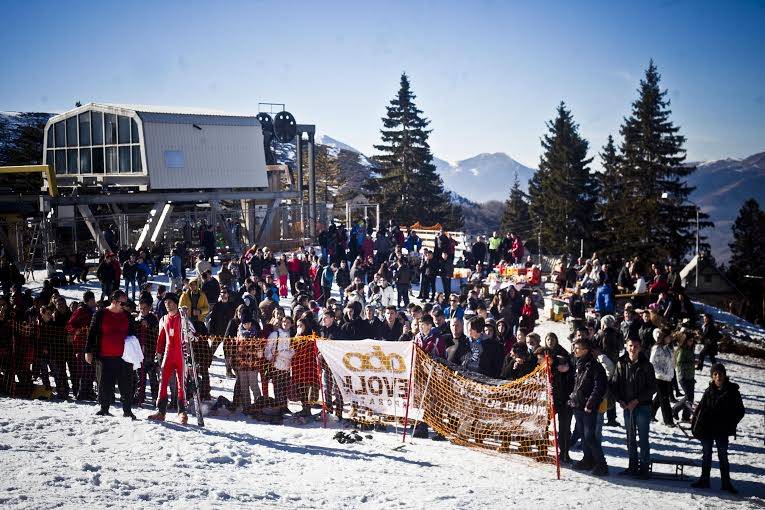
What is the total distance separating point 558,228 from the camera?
66.0 meters

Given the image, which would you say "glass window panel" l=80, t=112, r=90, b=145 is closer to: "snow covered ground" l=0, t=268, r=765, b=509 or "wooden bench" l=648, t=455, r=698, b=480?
"snow covered ground" l=0, t=268, r=765, b=509

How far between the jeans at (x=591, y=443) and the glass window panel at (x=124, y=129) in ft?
101

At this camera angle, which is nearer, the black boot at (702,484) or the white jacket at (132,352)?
the black boot at (702,484)

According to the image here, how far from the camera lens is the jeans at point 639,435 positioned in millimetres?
9188

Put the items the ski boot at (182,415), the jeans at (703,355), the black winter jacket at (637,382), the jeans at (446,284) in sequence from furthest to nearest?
the jeans at (446,284) → the jeans at (703,355) → the ski boot at (182,415) → the black winter jacket at (637,382)

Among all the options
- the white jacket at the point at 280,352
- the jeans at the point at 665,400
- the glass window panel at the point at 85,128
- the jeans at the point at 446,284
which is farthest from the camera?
the glass window panel at the point at 85,128

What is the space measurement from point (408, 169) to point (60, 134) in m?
35.1

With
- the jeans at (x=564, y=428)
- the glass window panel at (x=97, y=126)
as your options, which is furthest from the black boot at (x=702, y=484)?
the glass window panel at (x=97, y=126)

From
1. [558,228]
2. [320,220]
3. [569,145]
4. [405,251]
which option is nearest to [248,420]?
[405,251]

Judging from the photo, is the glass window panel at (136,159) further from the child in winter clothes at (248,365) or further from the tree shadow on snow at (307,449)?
the tree shadow on snow at (307,449)

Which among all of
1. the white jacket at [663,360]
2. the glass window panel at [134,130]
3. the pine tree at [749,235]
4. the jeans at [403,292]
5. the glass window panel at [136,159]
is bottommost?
the white jacket at [663,360]

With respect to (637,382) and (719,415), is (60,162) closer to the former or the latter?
(637,382)

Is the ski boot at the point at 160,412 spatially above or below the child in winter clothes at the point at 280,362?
below

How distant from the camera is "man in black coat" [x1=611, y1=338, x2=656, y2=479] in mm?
9219
